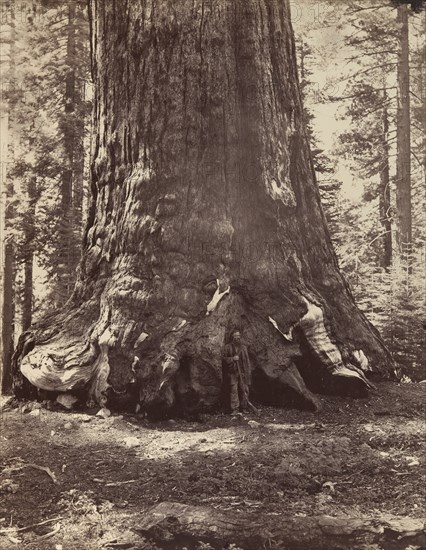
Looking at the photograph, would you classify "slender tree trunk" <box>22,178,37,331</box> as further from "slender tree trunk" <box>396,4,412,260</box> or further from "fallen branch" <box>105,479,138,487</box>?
"slender tree trunk" <box>396,4,412,260</box>

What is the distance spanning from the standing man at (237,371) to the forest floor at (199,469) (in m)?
0.10

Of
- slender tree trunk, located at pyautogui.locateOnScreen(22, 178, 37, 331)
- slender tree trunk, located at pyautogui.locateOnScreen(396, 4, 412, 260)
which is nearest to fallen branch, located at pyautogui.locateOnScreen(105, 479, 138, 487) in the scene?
slender tree trunk, located at pyautogui.locateOnScreen(22, 178, 37, 331)

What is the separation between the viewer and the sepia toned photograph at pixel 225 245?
2279mm

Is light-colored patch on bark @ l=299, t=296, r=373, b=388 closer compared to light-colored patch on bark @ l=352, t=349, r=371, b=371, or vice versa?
light-colored patch on bark @ l=299, t=296, r=373, b=388

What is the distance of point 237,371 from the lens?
245 cm

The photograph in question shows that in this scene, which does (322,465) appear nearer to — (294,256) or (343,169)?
(294,256)

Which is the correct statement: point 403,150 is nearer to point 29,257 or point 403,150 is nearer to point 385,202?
point 385,202

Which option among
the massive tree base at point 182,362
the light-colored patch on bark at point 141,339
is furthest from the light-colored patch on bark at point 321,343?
the light-colored patch on bark at point 141,339

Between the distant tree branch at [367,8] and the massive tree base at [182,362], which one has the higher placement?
the distant tree branch at [367,8]

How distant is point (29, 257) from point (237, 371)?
4.92 feet

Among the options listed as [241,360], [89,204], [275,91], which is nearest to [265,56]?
[275,91]

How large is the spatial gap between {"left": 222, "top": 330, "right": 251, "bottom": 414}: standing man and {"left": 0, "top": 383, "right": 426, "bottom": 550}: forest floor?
0.34ft

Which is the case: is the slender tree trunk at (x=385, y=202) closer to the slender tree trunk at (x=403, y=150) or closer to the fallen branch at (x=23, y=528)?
the slender tree trunk at (x=403, y=150)

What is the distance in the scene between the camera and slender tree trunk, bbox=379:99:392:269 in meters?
2.72
